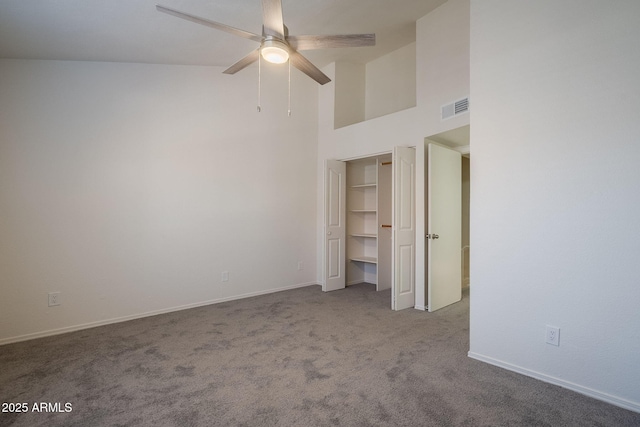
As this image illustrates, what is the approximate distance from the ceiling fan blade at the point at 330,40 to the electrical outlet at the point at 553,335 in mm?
2460

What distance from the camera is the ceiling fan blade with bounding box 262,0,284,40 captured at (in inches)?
76.5

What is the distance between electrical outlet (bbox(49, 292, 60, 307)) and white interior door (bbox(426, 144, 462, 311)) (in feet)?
13.5

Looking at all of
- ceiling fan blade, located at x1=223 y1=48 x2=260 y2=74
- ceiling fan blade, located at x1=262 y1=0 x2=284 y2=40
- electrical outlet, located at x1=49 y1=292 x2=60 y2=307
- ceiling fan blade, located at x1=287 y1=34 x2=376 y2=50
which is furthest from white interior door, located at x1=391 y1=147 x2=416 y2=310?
electrical outlet, located at x1=49 y1=292 x2=60 y2=307

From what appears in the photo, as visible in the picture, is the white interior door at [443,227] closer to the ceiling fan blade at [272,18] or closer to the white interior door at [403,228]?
the white interior door at [403,228]

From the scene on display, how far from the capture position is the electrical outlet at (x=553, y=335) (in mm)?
2215

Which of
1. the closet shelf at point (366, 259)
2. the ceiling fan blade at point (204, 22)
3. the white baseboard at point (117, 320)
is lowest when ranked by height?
the white baseboard at point (117, 320)

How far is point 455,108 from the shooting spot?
350cm

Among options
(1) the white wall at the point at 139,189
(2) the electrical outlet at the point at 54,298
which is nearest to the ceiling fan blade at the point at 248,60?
(1) the white wall at the point at 139,189

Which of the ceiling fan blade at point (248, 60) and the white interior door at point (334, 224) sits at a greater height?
the ceiling fan blade at point (248, 60)

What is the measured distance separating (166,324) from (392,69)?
194 inches

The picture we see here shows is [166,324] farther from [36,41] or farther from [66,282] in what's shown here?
[36,41]

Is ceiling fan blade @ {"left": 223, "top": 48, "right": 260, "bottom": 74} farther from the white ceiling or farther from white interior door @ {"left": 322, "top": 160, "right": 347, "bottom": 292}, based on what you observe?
white interior door @ {"left": 322, "top": 160, "right": 347, "bottom": 292}

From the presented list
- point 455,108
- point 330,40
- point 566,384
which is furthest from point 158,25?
point 566,384

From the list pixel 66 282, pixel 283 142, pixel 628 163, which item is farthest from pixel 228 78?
pixel 628 163
